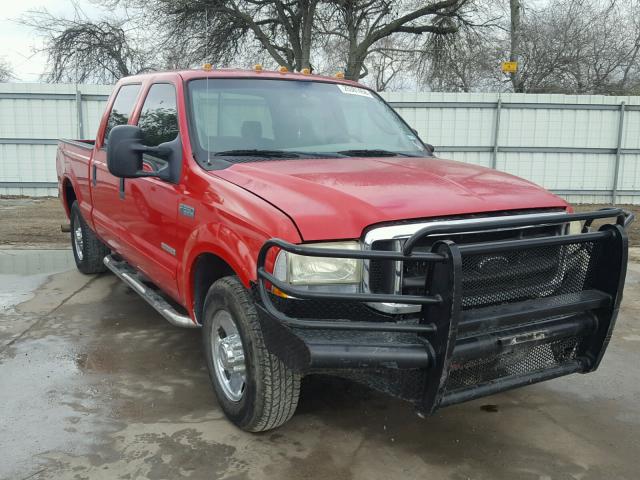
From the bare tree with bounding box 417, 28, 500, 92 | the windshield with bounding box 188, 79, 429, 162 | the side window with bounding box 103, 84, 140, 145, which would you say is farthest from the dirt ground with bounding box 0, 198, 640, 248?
the bare tree with bounding box 417, 28, 500, 92

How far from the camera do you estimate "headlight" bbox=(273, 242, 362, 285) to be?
2.86 metres

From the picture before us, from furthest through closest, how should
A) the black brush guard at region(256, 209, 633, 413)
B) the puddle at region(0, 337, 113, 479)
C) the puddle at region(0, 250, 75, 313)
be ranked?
the puddle at region(0, 250, 75, 313) < the puddle at region(0, 337, 113, 479) < the black brush guard at region(256, 209, 633, 413)

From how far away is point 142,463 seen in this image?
3.10 m

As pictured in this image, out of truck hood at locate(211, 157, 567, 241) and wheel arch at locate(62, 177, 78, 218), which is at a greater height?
truck hood at locate(211, 157, 567, 241)

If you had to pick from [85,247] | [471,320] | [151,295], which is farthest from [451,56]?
[471,320]

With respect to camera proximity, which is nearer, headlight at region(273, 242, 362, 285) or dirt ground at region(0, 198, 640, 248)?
headlight at region(273, 242, 362, 285)

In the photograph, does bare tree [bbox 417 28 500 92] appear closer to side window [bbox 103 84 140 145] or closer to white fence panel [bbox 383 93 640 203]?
white fence panel [bbox 383 93 640 203]

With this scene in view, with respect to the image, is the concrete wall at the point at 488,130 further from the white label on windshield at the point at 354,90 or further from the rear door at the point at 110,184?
the white label on windshield at the point at 354,90

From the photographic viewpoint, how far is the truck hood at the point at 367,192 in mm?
2859

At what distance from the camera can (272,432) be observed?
3434mm

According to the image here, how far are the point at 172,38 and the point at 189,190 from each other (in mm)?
16618

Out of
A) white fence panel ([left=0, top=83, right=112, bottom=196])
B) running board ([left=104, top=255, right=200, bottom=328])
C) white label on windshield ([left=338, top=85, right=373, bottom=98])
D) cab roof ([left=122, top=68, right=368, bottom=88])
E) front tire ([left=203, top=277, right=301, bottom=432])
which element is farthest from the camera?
white fence panel ([left=0, top=83, right=112, bottom=196])

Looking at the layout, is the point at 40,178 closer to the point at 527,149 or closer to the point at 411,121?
the point at 411,121

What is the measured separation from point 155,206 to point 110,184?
3.52ft
